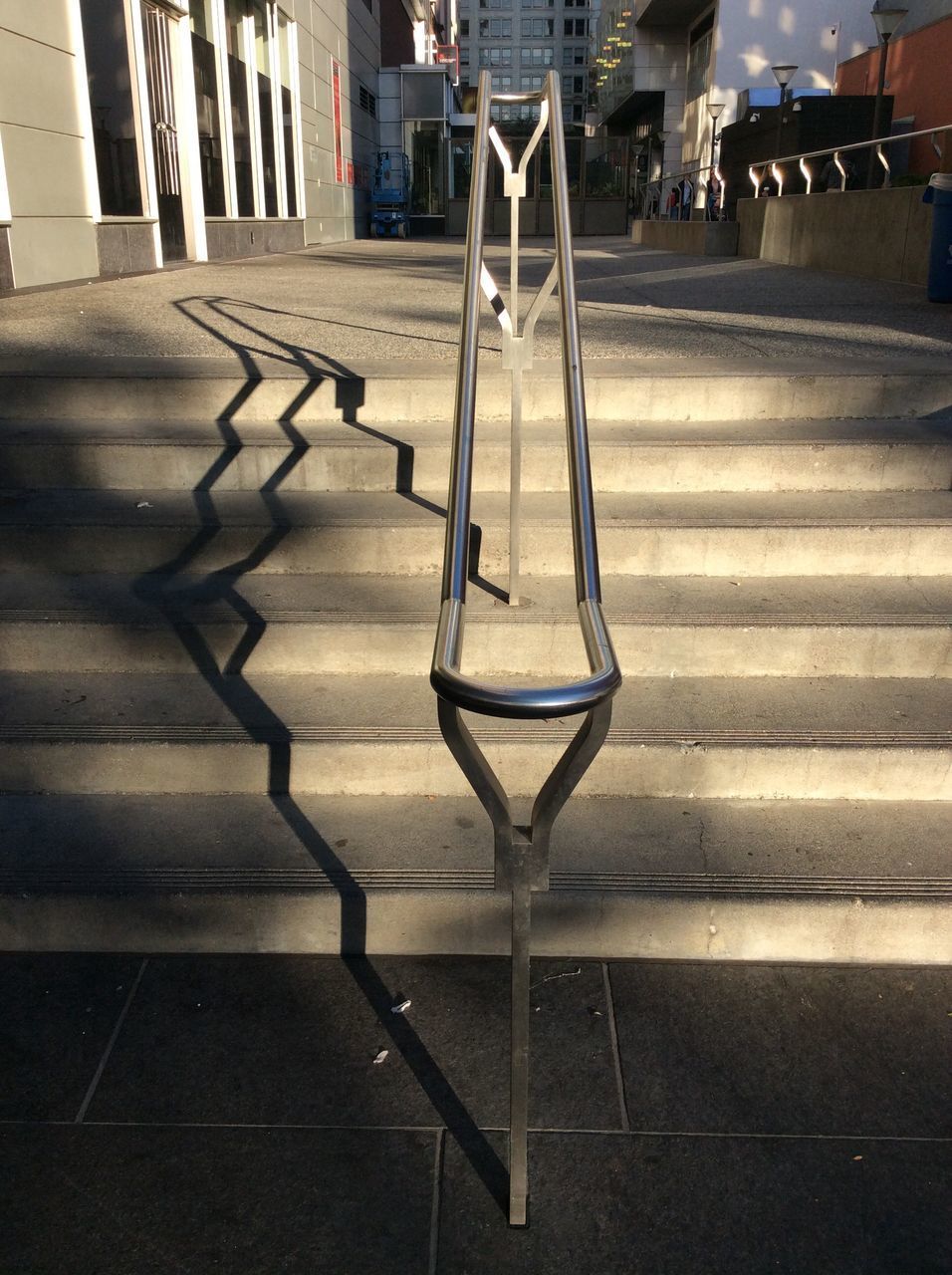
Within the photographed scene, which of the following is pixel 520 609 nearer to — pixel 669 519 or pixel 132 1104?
pixel 669 519

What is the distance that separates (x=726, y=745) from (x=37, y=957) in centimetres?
183

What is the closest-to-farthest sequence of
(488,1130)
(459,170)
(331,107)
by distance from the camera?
(488,1130) → (331,107) → (459,170)

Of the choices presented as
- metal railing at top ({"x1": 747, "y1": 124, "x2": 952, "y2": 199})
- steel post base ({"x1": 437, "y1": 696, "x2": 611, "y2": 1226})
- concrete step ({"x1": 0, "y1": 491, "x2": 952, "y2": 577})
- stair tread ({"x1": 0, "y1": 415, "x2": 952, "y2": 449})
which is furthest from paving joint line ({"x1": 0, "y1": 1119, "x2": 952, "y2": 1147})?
metal railing at top ({"x1": 747, "y1": 124, "x2": 952, "y2": 199})

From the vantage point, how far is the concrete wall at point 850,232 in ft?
28.9

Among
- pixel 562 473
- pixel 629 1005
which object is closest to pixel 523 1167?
pixel 629 1005

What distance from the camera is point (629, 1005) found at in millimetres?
2326

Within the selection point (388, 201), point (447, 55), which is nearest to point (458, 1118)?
point (388, 201)

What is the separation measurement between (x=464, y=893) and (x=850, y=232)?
9.87 m

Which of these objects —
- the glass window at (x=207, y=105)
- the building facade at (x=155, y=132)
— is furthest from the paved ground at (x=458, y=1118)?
the glass window at (x=207, y=105)

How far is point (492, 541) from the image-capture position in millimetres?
3549

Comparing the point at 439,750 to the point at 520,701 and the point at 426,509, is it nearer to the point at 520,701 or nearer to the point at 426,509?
the point at 426,509

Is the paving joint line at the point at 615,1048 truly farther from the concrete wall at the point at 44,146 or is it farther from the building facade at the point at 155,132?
the concrete wall at the point at 44,146

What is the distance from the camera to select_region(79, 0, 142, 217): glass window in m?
9.54

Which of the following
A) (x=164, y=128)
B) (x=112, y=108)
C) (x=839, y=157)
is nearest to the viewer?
(x=112, y=108)
